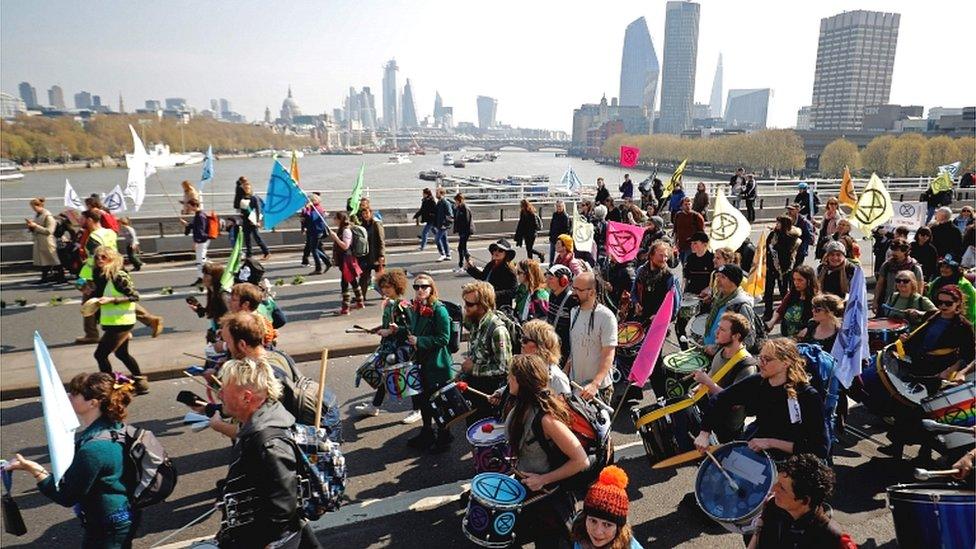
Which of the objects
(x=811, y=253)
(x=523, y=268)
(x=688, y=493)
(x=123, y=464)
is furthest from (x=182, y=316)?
(x=811, y=253)

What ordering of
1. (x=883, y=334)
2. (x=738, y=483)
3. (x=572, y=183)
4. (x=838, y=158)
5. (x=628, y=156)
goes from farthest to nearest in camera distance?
(x=838, y=158), (x=572, y=183), (x=628, y=156), (x=883, y=334), (x=738, y=483)

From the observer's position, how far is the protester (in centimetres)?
311

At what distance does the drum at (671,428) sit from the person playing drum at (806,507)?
4.88 feet

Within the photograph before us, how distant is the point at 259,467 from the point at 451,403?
2519mm

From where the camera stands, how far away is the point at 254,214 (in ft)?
47.1

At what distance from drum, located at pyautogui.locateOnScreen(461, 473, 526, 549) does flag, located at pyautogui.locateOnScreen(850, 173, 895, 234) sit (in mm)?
9478

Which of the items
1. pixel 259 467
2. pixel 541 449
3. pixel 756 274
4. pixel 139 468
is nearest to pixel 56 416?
pixel 139 468

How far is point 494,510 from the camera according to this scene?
11.9ft

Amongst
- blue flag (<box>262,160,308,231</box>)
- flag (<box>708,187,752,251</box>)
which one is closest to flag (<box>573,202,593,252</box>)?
flag (<box>708,187,752,251</box>)

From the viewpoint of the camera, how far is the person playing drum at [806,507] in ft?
→ 9.20

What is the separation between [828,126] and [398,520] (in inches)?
7776

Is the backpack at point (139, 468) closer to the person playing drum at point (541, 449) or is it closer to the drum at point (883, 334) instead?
the person playing drum at point (541, 449)

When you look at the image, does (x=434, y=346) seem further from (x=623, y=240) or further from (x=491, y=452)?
(x=623, y=240)

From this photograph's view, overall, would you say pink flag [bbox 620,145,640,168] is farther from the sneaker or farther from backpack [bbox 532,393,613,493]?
backpack [bbox 532,393,613,493]
